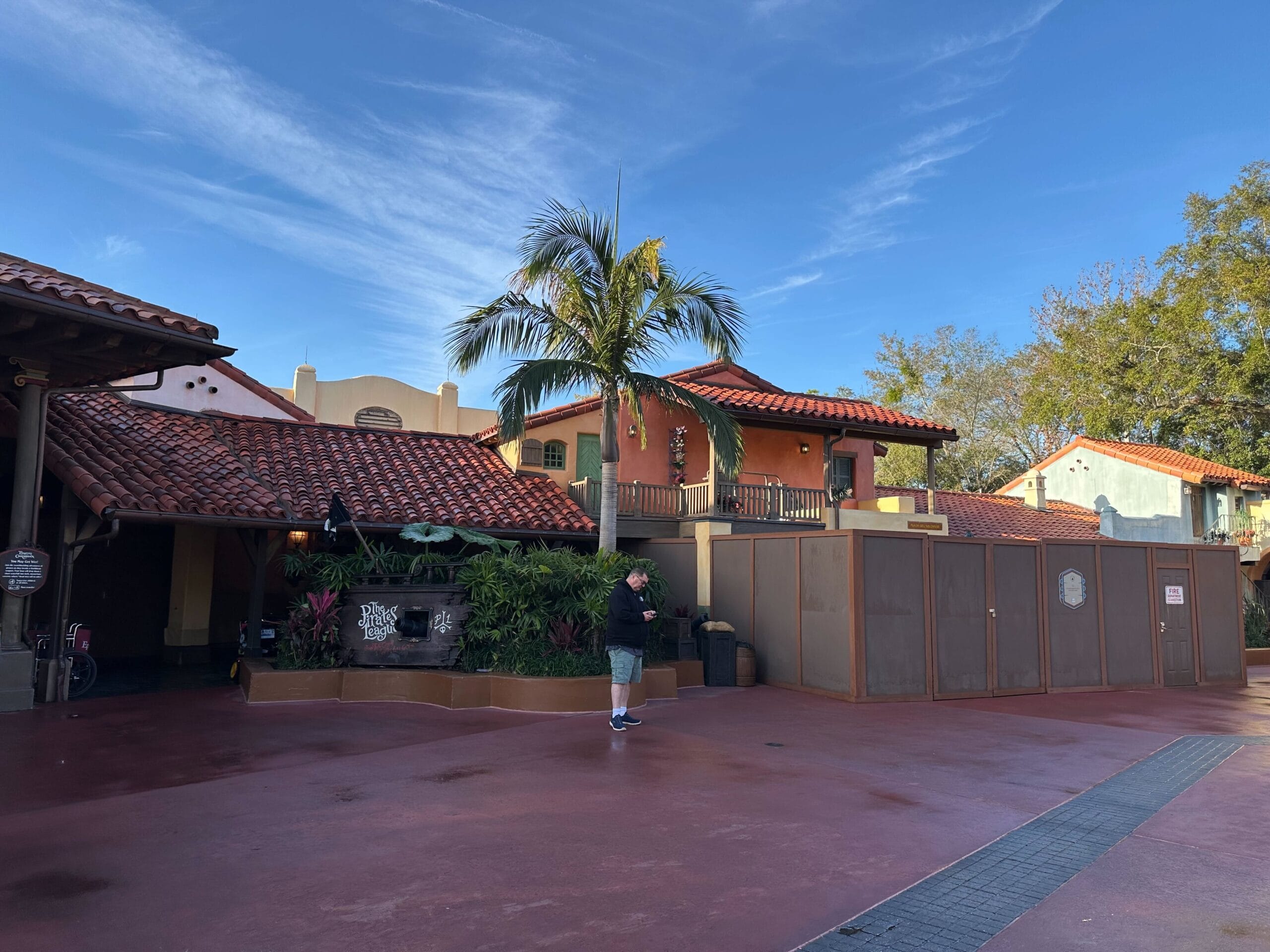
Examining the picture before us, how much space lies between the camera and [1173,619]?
14.1 m

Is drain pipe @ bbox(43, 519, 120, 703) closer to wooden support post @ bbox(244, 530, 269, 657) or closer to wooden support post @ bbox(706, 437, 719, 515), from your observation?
wooden support post @ bbox(244, 530, 269, 657)

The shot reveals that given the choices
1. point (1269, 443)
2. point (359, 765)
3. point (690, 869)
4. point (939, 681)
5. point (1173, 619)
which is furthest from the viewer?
point (1269, 443)

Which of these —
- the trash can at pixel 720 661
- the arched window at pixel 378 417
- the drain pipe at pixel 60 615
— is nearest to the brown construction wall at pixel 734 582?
the trash can at pixel 720 661

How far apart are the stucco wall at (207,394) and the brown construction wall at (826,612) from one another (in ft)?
42.4

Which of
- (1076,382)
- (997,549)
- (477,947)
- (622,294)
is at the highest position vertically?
(1076,382)

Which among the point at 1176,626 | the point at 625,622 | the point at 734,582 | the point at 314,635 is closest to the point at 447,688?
the point at 314,635

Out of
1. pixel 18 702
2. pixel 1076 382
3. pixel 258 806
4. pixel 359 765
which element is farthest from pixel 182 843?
pixel 1076 382

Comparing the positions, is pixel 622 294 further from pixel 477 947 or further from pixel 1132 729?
pixel 477 947

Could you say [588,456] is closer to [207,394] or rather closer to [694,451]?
[694,451]

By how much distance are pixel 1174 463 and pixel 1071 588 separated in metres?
18.2

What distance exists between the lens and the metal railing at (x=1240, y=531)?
2664 centimetres

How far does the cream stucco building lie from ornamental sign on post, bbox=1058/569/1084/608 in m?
19.5

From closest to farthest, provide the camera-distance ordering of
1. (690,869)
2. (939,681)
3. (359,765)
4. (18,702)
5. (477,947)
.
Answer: (477,947)
(690,869)
(359,765)
(18,702)
(939,681)

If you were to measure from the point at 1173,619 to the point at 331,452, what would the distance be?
14610 millimetres
